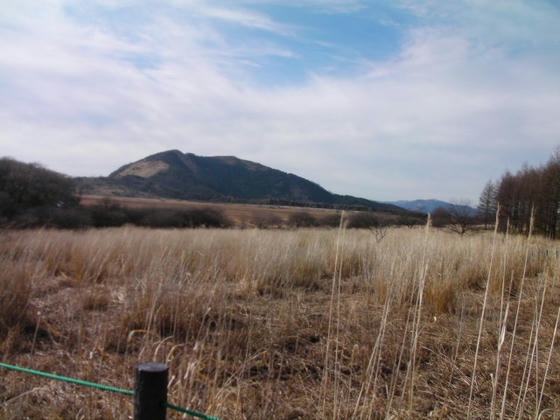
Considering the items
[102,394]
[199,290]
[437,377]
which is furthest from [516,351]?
[102,394]

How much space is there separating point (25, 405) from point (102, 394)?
43cm

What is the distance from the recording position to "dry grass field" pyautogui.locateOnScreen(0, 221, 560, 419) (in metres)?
2.18

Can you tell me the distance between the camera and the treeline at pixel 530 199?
72.4ft

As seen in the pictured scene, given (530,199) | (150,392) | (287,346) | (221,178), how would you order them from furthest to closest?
(221,178)
(530,199)
(287,346)
(150,392)

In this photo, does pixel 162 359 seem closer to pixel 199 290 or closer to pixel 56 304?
pixel 199 290

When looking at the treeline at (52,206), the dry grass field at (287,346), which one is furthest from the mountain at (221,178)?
the dry grass field at (287,346)

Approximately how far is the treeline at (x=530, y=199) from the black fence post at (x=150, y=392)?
819 inches

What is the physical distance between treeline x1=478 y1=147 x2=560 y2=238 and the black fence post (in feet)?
68.3

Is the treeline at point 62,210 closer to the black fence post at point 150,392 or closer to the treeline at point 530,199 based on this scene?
the treeline at point 530,199

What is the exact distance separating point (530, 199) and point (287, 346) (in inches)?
1131

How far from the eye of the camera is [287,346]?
3.14 m

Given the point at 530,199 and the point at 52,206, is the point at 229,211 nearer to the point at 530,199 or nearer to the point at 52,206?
the point at 52,206

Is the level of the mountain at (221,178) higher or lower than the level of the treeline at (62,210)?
higher

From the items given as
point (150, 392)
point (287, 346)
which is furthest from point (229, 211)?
point (150, 392)
